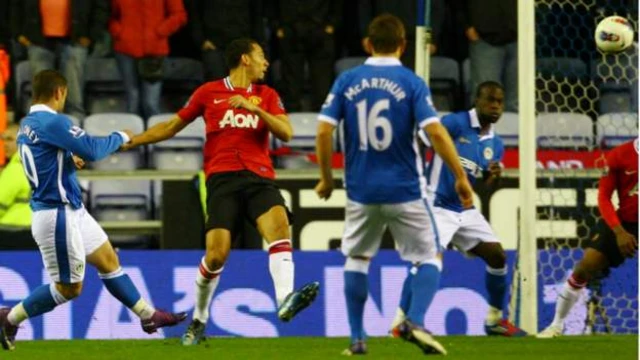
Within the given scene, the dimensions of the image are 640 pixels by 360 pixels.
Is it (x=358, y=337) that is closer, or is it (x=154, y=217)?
(x=358, y=337)

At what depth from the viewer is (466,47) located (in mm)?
20406

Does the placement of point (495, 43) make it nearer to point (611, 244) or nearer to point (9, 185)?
point (9, 185)

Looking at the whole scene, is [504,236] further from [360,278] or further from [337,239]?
[360,278]

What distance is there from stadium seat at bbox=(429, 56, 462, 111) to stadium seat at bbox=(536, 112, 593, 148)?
201 centimetres

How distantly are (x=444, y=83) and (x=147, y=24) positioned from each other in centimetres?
301

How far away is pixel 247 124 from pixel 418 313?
86.5 inches

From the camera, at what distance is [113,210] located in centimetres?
1761

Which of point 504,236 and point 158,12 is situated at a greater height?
point 158,12

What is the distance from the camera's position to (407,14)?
19281mm

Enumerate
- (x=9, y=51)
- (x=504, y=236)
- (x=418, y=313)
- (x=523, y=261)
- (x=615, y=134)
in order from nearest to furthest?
(x=418, y=313), (x=523, y=261), (x=504, y=236), (x=615, y=134), (x=9, y=51)

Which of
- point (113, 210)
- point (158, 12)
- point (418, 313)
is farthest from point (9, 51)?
point (418, 313)

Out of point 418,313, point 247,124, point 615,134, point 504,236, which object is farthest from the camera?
point 615,134

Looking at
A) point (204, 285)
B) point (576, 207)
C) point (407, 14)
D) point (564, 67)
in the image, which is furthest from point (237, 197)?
point (564, 67)

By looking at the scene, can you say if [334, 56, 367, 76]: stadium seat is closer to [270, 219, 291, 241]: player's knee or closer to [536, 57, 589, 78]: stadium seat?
[536, 57, 589, 78]: stadium seat
